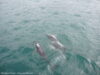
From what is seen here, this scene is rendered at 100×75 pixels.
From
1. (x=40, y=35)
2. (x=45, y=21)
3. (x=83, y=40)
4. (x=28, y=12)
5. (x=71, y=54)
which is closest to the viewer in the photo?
(x=71, y=54)

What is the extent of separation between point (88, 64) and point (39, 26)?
5.81 metres

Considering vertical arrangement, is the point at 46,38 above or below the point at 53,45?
below

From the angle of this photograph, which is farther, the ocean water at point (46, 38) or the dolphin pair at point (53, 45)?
the dolphin pair at point (53, 45)

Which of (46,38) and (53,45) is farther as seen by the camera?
(46,38)

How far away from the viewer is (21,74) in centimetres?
771

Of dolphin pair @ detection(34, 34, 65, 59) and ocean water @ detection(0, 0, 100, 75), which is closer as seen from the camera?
ocean water @ detection(0, 0, 100, 75)

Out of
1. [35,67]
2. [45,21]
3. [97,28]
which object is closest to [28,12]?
[45,21]

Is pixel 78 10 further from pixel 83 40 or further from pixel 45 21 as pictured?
pixel 83 40

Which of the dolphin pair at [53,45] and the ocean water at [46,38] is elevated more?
the dolphin pair at [53,45]

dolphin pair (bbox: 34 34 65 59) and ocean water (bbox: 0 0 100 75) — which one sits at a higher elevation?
dolphin pair (bbox: 34 34 65 59)

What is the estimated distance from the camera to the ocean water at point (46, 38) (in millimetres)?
8148

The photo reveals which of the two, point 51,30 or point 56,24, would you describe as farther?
point 56,24

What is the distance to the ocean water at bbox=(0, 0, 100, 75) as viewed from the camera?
815 cm

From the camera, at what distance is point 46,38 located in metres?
10.7
